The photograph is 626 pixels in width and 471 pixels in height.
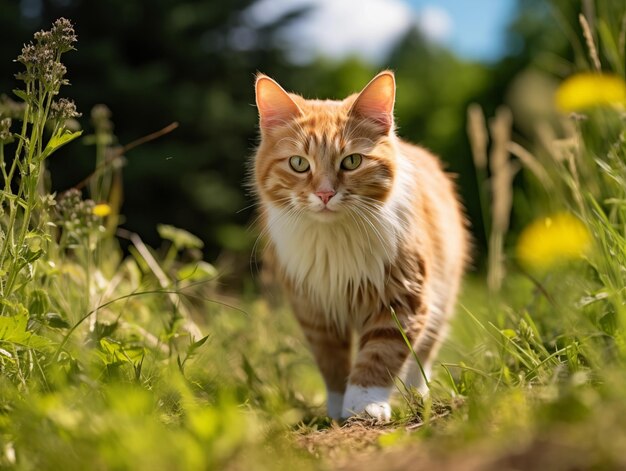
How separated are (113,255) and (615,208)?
2315 millimetres

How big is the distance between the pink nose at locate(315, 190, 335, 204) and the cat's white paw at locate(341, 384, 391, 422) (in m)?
0.59

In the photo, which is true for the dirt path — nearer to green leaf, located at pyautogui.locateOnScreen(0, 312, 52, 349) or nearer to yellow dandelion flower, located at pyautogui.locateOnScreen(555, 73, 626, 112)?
green leaf, located at pyautogui.locateOnScreen(0, 312, 52, 349)

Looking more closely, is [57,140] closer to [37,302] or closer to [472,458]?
[37,302]

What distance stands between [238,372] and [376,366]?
2.69 feet

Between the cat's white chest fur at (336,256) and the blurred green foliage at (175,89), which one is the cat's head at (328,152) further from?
the blurred green foliage at (175,89)

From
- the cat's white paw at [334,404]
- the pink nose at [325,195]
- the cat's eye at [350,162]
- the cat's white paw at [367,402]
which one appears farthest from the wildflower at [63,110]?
the cat's white paw at [334,404]

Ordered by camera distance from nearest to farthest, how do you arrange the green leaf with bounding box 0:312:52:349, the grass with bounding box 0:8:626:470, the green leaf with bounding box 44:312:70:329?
1. the grass with bounding box 0:8:626:470
2. the green leaf with bounding box 0:312:52:349
3. the green leaf with bounding box 44:312:70:329

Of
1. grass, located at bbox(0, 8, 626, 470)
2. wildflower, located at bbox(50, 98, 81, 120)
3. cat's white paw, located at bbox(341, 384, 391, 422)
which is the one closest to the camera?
grass, located at bbox(0, 8, 626, 470)

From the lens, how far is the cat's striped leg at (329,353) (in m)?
2.50

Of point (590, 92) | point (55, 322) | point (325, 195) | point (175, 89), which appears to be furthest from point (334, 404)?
point (175, 89)

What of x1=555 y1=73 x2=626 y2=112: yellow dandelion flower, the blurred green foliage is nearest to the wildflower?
x1=555 y1=73 x2=626 y2=112: yellow dandelion flower

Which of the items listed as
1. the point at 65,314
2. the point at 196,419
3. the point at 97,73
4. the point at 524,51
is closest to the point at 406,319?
the point at 65,314

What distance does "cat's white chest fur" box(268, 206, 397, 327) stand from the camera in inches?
92.5

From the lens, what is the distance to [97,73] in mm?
10141
